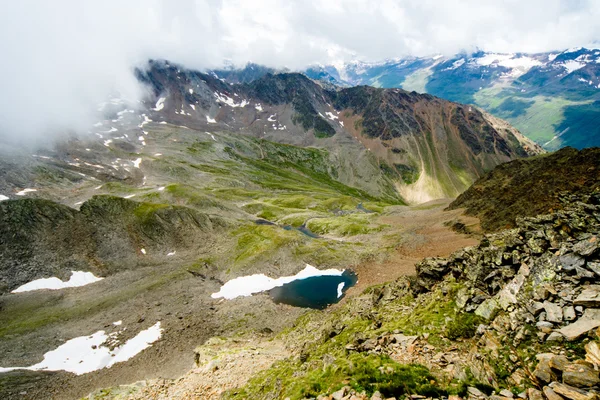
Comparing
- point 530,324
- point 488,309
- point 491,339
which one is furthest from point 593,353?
point 488,309

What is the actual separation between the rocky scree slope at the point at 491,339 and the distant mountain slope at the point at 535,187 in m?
66.7

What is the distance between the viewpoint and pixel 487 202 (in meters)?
118

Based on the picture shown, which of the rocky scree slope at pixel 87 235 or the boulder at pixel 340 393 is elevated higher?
the rocky scree slope at pixel 87 235

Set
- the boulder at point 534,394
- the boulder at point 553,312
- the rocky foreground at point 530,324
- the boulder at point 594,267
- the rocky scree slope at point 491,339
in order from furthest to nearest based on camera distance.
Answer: the boulder at point 594,267 < the boulder at point 553,312 < the rocky scree slope at point 491,339 < the rocky foreground at point 530,324 < the boulder at point 534,394

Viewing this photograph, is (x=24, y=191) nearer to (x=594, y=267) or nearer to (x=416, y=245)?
(x=416, y=245)

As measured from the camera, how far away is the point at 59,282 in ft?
237

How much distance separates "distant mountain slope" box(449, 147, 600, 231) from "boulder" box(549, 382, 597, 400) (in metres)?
83.7

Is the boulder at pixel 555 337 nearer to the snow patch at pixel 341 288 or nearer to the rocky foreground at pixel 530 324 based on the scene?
the rocky foreground at pixel 530 324

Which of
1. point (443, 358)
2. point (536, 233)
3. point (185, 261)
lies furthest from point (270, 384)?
point (185, 261)

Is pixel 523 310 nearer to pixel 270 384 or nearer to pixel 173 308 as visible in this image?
pixel 270 384

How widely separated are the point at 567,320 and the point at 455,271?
19942mm

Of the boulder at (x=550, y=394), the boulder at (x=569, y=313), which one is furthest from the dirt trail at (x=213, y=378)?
the boulder at (x=569, y=313)

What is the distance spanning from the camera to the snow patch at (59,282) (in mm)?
69144

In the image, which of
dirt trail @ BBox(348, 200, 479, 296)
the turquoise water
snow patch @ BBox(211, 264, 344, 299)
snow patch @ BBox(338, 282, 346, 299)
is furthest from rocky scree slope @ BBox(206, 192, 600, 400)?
snow patch @ BBox(338, 282, 346, 299)
